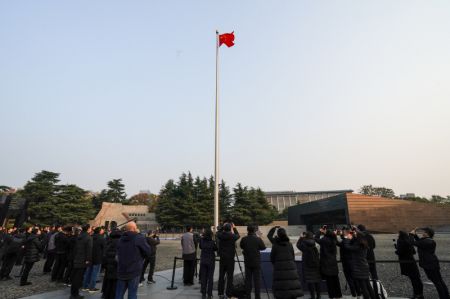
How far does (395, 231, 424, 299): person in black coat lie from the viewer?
276 inches

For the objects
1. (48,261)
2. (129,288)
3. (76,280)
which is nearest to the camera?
(129,288)

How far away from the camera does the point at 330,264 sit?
22.4 ft

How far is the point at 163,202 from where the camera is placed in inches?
2277

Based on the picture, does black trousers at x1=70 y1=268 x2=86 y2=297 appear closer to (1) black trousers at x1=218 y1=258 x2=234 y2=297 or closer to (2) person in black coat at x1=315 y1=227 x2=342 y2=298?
(1) black trousers at x1=218 y1=258 x2=234 y2=297

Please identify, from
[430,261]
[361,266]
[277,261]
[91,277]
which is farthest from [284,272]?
[91,277]

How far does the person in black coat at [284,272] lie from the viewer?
5613mm

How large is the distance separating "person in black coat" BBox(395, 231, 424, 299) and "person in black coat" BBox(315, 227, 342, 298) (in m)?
1.88

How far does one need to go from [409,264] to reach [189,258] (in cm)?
620

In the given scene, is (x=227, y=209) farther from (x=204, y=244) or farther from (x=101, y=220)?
(x=204, y=244)

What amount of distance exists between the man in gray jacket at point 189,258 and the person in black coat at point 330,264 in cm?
411

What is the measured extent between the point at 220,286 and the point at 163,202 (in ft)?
173

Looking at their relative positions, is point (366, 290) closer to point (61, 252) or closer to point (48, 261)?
point (61, 252)

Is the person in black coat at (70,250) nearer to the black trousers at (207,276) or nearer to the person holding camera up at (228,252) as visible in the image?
the black trousers at (207,276)

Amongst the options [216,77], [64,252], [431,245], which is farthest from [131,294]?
[216,77]
